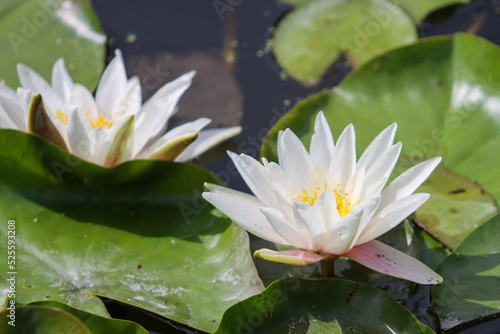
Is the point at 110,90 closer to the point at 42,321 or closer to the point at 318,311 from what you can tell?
the point at 42,321

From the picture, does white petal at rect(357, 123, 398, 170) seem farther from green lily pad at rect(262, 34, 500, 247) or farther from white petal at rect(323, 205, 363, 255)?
green lily pad at rect(262, 34, 500, 247)

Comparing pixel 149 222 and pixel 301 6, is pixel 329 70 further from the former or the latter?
pixel 149 222

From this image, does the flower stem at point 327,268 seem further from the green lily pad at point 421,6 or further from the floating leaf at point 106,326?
the green lily pad at point 421,6

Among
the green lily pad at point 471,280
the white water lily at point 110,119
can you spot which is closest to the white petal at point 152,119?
the white water lily at point 110,119

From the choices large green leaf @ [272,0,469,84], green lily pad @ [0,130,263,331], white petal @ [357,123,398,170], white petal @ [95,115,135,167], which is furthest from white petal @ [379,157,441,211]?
large green leaf @ [272,0,469,84]

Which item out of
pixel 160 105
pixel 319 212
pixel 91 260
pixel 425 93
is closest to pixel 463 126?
pixel 425 93

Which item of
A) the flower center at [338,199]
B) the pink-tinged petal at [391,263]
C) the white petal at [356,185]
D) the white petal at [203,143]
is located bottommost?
the pink-tinged petal at [391,263]
